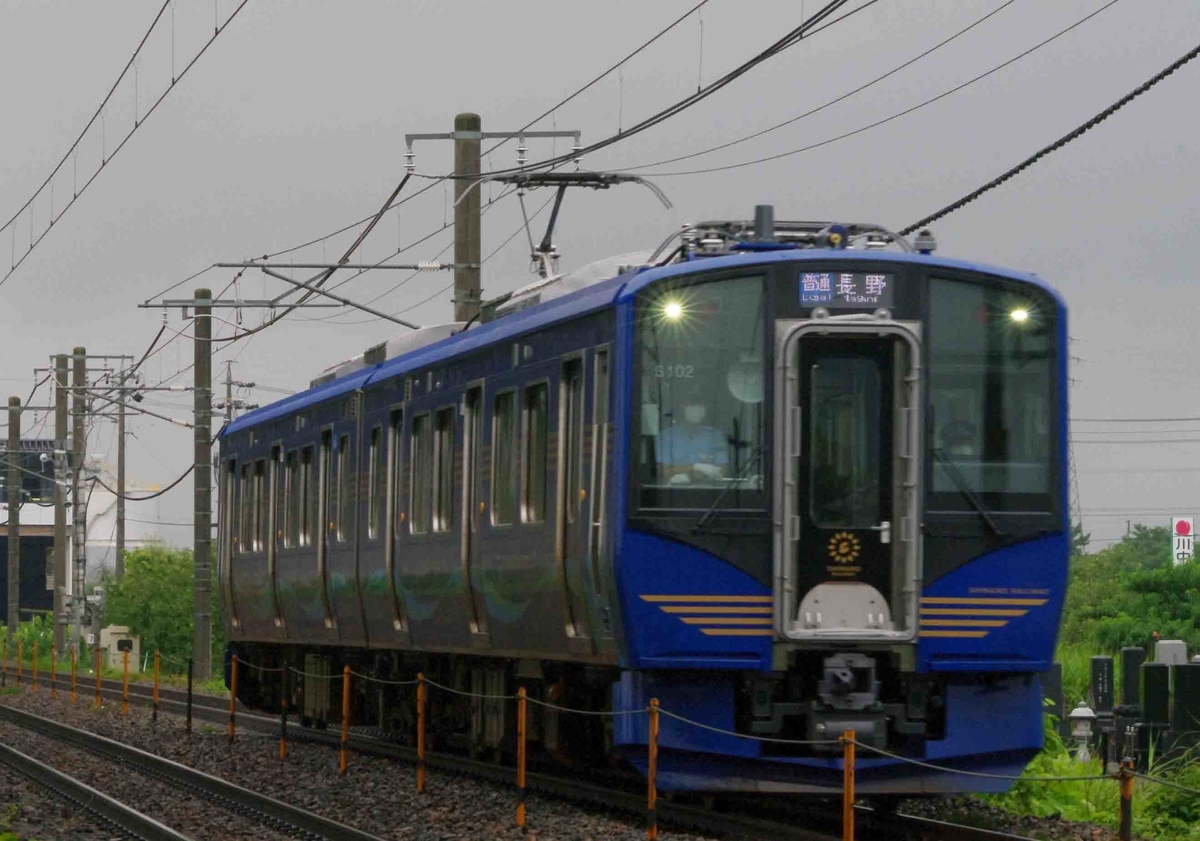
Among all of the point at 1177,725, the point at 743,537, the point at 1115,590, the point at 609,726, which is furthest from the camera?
the point at 1115,590

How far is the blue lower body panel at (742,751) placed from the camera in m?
12.3

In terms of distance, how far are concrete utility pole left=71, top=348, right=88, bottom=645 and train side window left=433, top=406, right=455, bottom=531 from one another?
28.9 meters

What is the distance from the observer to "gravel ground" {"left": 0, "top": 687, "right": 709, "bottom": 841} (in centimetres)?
1306

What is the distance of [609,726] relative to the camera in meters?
13.1

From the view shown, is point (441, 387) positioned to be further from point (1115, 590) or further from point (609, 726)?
point (1115, 590)

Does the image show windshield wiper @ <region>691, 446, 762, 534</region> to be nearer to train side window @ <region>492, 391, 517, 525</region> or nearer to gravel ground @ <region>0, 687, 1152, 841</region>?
gravel ground @ <region>0, 687, 1152, 841</region>

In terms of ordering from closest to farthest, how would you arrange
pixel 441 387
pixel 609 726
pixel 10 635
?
1. pixel 609 726
2. pixel 441 387
3. pixel 10 635

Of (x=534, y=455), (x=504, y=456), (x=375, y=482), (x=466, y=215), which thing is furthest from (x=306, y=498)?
(x=534, y=455)

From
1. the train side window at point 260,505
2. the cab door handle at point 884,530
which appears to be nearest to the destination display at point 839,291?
the cab door handle at point 884,530

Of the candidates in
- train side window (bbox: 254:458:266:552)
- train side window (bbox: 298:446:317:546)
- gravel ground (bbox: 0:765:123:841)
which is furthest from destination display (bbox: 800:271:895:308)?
train side window (bbox: 254:458:266:552)

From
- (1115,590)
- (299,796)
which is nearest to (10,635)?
(1115,590)

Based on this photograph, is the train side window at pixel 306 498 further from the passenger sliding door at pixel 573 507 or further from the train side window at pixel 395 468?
the passenger sliding door at pixel 573 507

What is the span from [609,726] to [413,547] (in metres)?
3.83

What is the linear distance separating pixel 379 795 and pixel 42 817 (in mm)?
2332
